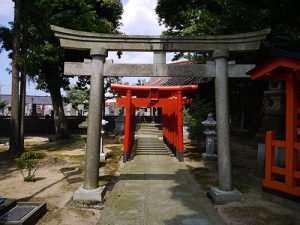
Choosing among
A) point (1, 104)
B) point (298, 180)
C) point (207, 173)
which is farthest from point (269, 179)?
point (1, 104)

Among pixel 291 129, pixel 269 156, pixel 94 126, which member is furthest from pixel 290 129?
pixel 94 126

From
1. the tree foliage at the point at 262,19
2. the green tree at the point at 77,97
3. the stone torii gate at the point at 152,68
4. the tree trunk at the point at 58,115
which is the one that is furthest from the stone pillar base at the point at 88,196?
the green tree at the point at 77,97

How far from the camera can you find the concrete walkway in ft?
20.3

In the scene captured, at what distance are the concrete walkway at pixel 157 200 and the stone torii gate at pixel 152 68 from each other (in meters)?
0.61

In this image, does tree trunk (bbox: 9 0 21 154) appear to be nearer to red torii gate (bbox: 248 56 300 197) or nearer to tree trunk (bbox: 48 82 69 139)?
tree trunk (bbox: 48 82 69 139)

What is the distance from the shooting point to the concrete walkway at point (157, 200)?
619cm

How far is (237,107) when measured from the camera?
24344 mm

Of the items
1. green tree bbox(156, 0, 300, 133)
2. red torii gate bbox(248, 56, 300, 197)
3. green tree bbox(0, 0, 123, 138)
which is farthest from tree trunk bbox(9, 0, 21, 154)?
red torii gate bbox(248, 56, 300, 197)

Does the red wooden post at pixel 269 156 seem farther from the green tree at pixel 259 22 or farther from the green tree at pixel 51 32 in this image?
the green tree at pixel 51 32

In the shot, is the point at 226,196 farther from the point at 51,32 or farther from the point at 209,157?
the point at 51,32

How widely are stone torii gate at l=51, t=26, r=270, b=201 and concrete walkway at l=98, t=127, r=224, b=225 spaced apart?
609 millimetres

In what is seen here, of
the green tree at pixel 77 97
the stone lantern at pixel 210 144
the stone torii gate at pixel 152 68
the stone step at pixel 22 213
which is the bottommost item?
the stone step at pixel 22 213

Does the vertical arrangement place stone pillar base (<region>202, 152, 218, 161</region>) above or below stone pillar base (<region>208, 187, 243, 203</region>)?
above

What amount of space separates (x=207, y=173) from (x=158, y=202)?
13.2 ft
